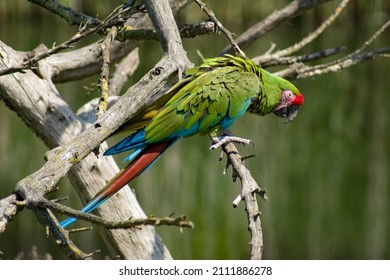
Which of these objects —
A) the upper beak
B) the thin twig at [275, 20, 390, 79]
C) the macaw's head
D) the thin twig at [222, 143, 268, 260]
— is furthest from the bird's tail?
the thin twig at [275, 20, 390, 79]

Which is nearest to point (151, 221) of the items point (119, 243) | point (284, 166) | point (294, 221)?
point (119, 243)

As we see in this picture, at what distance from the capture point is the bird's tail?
238cm

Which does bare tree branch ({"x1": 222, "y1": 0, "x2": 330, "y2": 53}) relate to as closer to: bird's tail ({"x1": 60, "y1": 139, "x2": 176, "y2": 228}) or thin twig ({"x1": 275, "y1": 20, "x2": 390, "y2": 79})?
thin twig ({"x1": 275, "y1": 20, "x2": 390, "y2": 79})

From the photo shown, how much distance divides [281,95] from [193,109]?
0.66 m

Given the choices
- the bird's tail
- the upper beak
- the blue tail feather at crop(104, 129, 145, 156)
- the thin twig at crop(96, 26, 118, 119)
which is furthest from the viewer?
the upper beak

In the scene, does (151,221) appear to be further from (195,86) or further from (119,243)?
(119,243)

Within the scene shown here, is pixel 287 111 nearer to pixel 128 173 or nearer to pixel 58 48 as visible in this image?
pixel 128 173

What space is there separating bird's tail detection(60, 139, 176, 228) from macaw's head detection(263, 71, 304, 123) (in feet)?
2.25

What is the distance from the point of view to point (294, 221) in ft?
26.7

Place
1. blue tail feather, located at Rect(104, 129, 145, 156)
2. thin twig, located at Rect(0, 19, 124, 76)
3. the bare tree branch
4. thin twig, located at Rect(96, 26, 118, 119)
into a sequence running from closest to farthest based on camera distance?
thin twig, located at Rect(0, 19, 124, 76) → thin twig, located at Rect(96, 26, 118, 119) → blue tail feather, located at Rect(104, 129, 145, 156) → the bare tree branch

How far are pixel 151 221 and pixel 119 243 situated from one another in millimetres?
1579

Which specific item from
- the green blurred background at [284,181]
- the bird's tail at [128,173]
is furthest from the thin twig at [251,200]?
the green blurred background at [284,181]

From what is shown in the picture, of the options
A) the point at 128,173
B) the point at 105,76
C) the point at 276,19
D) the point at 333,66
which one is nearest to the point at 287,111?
the point at 333,66

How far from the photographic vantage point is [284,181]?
356 inches
